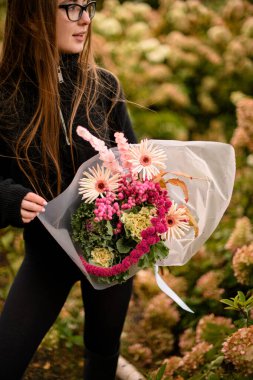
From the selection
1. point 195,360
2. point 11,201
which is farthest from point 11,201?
point 195,360

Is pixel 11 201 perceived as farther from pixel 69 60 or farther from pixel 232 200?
pixel 232 200

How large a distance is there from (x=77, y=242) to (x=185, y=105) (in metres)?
3.70

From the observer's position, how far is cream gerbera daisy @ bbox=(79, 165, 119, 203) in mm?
1603

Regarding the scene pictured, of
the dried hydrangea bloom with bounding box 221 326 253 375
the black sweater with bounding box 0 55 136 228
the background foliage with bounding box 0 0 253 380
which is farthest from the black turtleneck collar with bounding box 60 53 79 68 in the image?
the dried hydrangea bloom with bounding box 221 326 253 375

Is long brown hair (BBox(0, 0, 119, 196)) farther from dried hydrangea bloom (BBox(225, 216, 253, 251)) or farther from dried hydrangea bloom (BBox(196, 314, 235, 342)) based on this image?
dried hydrangea bloom (BBox(225, 216, 253, 251))

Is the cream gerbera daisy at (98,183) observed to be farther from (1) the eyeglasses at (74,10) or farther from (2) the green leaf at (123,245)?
(1) the eyeglasses at (74,10)

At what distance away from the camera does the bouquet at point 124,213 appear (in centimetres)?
159

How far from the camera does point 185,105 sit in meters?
5.24

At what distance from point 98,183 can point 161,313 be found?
1.62m

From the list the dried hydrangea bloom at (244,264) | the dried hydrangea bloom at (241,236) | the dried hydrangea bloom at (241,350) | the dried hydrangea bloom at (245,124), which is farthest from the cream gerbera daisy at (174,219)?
the dried hydrangea bloom at (245,124)

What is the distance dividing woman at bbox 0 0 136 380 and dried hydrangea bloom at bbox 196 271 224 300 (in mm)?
1015

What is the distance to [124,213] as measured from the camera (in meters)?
1.60

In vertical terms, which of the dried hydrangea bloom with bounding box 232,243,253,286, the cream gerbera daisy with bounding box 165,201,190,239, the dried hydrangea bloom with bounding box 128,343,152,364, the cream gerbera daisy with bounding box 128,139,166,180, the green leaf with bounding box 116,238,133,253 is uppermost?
the cream gerbera daisy with bounding box 128,139,166,180

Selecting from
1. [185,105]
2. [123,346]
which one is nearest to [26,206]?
[123,346]
